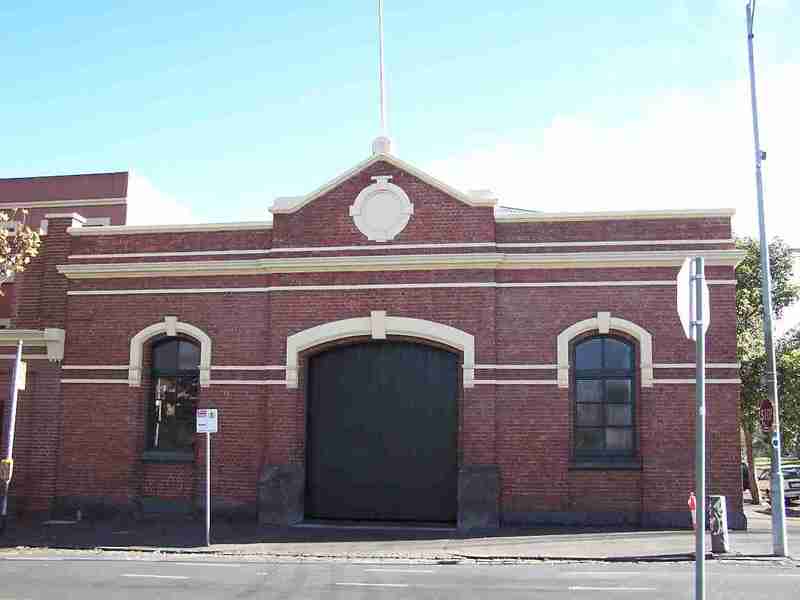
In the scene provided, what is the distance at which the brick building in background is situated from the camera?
666 inches

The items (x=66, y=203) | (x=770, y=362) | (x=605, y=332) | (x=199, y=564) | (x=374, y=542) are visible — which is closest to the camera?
(x=199, y=564)

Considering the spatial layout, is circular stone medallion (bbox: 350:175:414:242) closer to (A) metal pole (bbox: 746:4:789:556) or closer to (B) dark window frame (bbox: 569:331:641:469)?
(B) dark window frame (bbox: 569:331:641:469)

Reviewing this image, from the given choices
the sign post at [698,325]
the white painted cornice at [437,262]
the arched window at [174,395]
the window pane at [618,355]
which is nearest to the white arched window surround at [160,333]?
the arched window at [174,395]

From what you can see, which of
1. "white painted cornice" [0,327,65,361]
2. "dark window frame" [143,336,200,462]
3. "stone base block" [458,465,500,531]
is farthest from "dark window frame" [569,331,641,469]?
"white painted cornice" [0,327,65,361]

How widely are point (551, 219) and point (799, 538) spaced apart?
25.2 ft

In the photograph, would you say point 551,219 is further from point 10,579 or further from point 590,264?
A: point 10,579

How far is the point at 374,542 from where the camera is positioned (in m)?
15.4

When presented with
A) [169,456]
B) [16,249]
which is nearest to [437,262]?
[169,456]

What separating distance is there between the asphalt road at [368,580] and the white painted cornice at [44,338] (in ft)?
20.7

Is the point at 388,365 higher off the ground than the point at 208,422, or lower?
higher

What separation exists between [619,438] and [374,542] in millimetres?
5353

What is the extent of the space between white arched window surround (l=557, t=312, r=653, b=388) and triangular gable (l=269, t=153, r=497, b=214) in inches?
119

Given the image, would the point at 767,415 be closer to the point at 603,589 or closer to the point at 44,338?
the point at 603,589

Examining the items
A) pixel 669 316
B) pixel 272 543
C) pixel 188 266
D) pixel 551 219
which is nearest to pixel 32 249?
pixel 188 266
